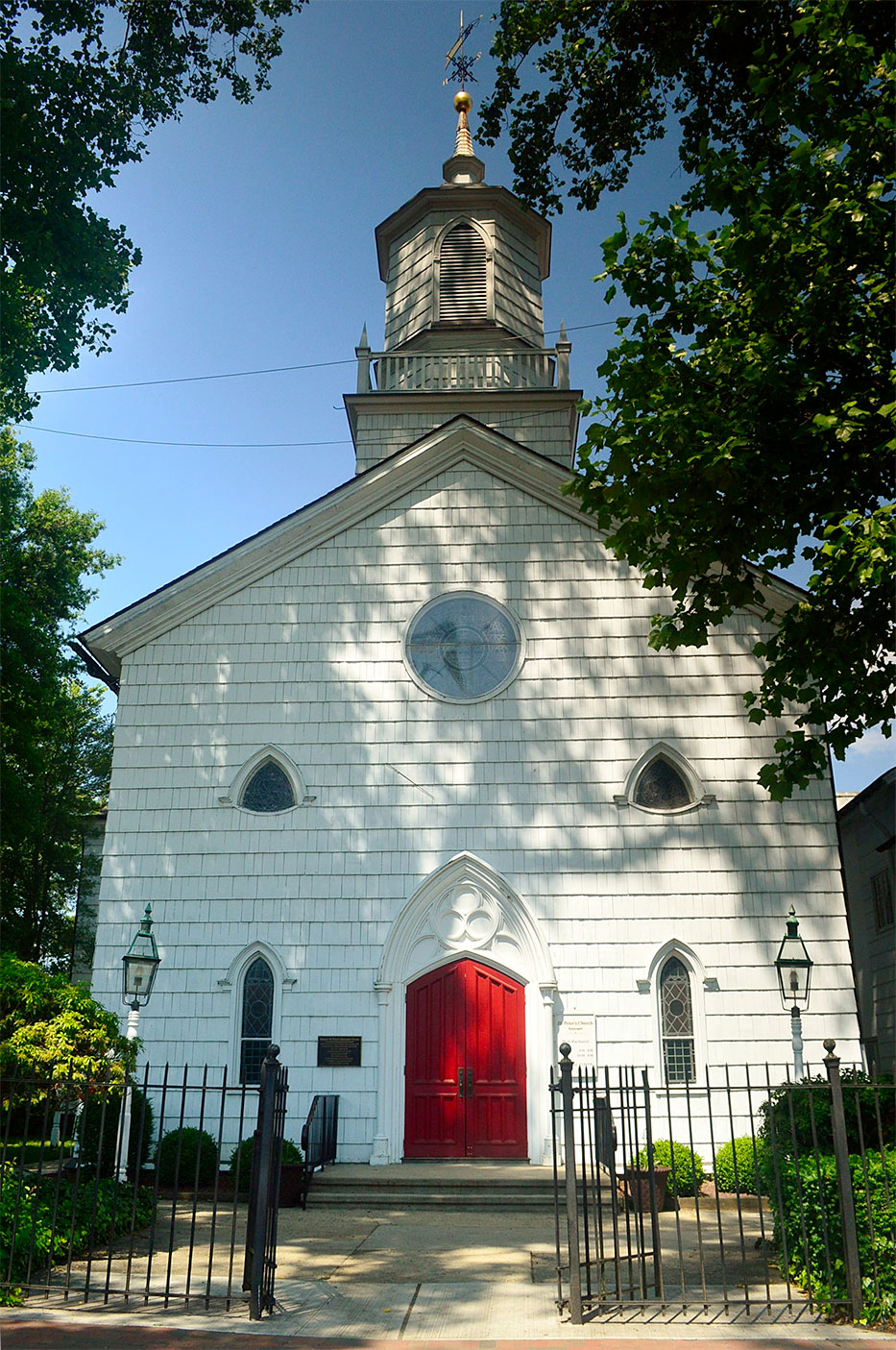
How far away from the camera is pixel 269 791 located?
16062 millimetres

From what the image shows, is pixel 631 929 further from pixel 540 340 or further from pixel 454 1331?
pixel 540 340

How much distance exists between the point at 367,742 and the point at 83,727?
2220 centimetres

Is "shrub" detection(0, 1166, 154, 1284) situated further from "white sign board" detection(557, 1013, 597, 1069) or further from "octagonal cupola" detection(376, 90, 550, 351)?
"octagonal cupola" detection(376, 90, 550, 351)

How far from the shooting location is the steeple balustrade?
21.4 metres

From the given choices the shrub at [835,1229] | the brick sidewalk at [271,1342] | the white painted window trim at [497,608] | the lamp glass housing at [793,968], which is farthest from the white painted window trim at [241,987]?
the shrub at [835,1229]

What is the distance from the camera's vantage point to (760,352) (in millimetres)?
10117

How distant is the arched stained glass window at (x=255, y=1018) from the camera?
14898 millimetres

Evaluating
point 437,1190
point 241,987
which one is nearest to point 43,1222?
point 437,1190

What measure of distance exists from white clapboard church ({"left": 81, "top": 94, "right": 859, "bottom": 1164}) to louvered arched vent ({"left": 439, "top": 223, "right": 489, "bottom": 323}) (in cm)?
590

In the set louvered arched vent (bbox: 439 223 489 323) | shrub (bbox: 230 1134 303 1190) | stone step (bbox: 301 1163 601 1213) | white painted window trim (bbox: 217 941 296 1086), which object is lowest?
stone step (bbox: 301 1163 601 1213)

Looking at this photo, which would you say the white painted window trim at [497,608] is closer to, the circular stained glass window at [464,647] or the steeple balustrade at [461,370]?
the circular stained glass window at [464,647]

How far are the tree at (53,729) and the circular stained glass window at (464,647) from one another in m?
14.2

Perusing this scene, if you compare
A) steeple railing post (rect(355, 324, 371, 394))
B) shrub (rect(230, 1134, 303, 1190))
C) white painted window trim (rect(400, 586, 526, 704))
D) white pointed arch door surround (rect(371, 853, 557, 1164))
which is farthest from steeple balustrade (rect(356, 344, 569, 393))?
shrub (rect(230, 1134, 303, 1190))

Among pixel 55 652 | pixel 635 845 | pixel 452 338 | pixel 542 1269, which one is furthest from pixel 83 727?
pixel 542 1269
